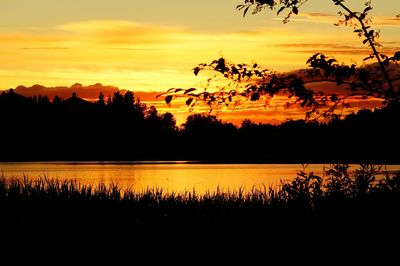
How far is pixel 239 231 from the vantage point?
53.8 ft

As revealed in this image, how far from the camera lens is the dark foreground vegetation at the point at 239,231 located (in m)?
14.6

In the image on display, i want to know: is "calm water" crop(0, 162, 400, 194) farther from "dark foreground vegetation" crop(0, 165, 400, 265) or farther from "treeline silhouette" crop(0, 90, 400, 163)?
"treeline silhouette" crop(0, 90, 400, 163)

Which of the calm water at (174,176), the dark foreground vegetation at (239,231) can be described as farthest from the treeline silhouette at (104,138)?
the dark foreground vegetation at (239,231)

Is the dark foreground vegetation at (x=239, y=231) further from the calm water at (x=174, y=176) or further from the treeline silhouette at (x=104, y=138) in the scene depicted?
the treeline silhouette at (x=104, y=138)

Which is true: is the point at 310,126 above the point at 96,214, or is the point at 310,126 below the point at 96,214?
above

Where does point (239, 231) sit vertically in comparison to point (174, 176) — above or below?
below

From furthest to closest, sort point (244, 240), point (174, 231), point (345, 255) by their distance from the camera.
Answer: point (174, 231) < point (244, 240) < point (345, 255)

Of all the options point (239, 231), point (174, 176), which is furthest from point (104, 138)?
point (239, 231)

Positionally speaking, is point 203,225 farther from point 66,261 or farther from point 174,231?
point 66,261

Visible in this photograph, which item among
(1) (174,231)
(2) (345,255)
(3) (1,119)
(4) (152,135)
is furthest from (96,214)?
(3) (1,119)

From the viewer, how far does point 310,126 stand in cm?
1230

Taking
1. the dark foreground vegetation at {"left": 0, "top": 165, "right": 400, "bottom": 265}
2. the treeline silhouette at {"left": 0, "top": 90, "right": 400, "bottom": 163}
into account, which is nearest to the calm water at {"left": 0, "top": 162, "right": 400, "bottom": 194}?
the dark foreground vegetation at {"left": 0, "top": 165, "right": 400, "bottom": 265}

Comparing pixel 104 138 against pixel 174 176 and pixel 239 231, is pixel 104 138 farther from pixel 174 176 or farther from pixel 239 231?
pixel 239 231

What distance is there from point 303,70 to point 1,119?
15465 cm
